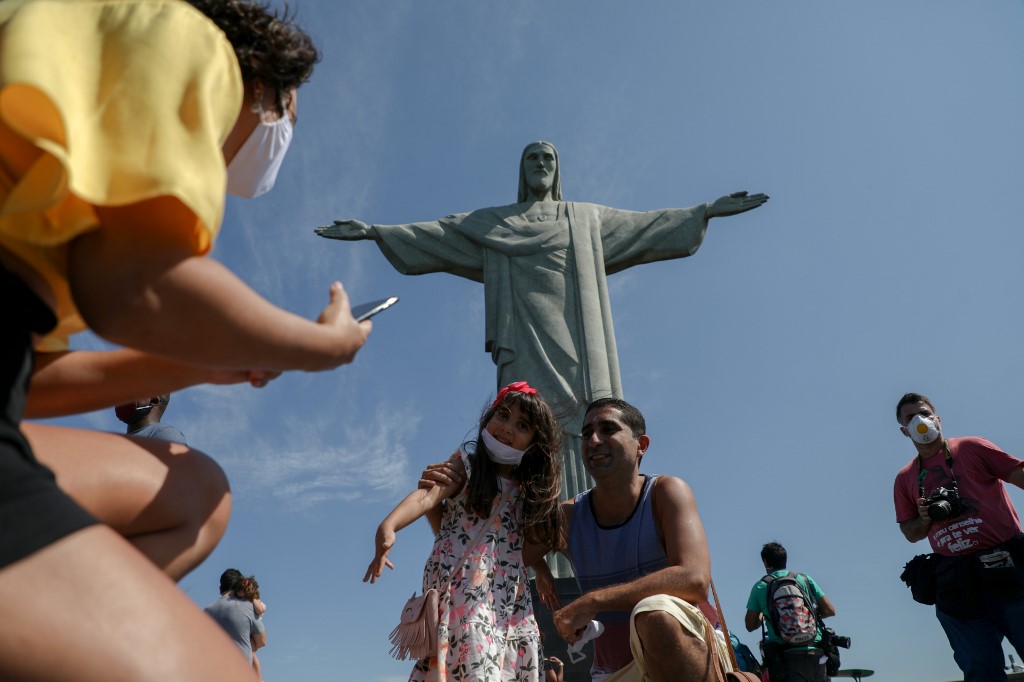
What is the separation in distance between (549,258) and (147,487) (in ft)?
21.6

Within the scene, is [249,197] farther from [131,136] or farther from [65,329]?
[131,136]

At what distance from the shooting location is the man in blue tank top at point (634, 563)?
7.54 feet

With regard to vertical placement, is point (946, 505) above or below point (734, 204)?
below

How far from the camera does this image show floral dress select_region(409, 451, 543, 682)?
9.39 ft

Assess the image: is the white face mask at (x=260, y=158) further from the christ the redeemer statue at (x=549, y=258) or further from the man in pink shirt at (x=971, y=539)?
the christ the redeemer statue at (x=549, y=258)

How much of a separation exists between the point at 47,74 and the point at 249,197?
541 millimetres

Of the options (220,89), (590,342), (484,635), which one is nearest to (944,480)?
(484,635)

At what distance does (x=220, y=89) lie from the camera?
0.97 metres

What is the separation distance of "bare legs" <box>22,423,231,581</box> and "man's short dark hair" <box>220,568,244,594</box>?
4765 mm

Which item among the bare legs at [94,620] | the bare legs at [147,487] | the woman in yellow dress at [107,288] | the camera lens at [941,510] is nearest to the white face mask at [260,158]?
the woman in yellow dress at [107,288]

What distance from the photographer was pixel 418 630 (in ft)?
9.52

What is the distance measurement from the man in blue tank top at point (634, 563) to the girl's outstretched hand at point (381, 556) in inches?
23.5

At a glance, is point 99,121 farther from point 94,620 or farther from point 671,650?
point 671,650

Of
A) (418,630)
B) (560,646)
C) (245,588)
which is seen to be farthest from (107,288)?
(245,588)
